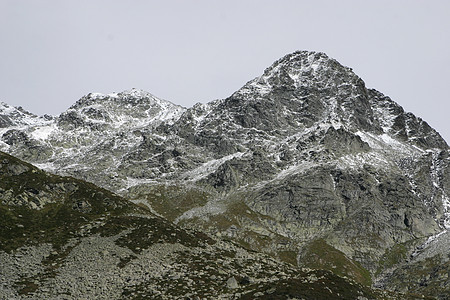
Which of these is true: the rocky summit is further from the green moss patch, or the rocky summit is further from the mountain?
the green moss patch

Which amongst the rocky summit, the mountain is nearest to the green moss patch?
the rocky summit

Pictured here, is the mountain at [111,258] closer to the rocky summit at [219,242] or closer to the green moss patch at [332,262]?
the rocky summit at [219,242]

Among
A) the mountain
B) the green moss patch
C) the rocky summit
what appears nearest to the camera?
the mountain

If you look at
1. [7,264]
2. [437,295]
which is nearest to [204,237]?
[7,264]

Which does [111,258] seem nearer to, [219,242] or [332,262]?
[219,242]

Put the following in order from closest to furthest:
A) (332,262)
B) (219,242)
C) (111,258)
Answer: (111,258) → (219,242) → (332,262)

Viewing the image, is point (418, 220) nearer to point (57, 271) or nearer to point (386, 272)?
point (386, 272)

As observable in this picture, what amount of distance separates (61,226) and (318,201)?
139324mm

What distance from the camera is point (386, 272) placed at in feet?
497

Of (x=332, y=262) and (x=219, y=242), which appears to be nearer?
(x=219, y=242)

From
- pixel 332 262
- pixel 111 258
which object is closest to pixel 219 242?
pixel 111 258

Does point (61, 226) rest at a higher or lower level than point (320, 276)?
higher

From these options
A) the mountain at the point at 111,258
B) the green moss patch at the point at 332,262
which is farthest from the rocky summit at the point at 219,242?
the green moss patch at the point at 332,262

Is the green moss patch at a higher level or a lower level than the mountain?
lower
